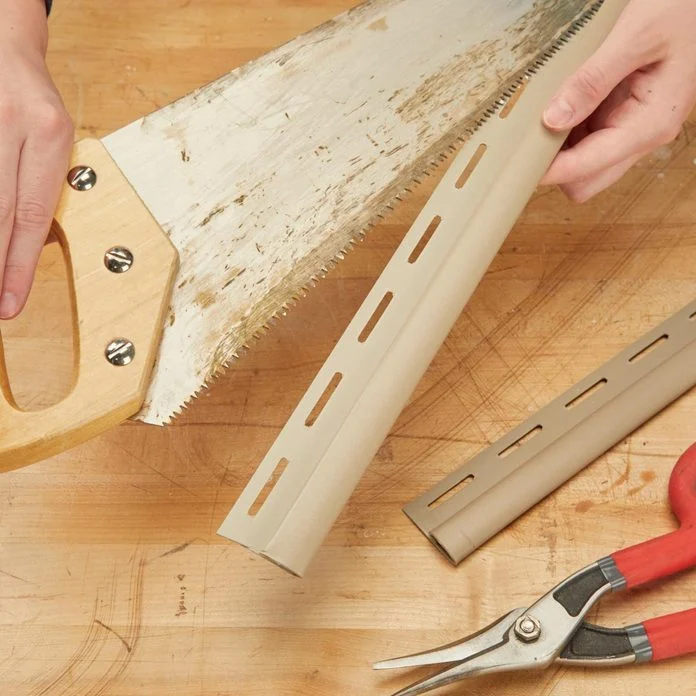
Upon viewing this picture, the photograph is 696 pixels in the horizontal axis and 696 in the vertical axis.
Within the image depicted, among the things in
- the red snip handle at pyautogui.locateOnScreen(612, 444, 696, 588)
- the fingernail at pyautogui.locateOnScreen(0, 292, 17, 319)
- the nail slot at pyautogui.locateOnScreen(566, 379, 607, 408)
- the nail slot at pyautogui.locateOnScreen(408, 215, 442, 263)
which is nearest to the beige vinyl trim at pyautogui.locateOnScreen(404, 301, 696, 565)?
the nail slot at pyautogui.locateOnScreen(566, 379, 607, 408)

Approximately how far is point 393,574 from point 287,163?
0.45 meters

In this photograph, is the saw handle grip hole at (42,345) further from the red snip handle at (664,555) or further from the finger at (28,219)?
the red snip handle at (664,555)

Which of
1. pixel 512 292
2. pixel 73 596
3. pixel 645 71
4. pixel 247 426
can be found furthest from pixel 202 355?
pixel 645 71

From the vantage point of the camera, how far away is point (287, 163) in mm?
1034

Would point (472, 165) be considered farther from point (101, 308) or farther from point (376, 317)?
point (101, 308)

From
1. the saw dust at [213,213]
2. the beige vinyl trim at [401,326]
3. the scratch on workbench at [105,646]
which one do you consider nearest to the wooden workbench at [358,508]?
the scratch on workbench at [105,646]

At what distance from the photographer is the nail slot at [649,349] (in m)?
1.12

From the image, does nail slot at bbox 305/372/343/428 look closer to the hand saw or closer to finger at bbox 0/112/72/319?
the hand saw

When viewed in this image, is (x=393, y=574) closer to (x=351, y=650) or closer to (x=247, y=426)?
(x=351, y=650)

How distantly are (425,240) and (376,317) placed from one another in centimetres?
11

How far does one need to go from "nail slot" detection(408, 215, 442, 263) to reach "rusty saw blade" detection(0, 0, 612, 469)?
5 cm

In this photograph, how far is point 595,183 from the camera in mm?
1154

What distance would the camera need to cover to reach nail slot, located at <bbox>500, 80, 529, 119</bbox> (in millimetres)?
1082

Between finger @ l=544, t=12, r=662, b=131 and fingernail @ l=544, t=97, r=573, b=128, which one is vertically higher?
finger @ l=544, t=12, r=662, b=131
